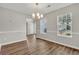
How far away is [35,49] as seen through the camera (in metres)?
1.50

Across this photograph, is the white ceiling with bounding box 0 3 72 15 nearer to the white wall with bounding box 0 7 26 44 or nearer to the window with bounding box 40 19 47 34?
the white wall with bounding box 0 7 26 44

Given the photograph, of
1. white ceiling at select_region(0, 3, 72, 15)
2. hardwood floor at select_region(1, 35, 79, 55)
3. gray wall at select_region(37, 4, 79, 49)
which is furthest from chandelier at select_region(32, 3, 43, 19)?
hardwood floor at select_region(1, 35, 79, 55)

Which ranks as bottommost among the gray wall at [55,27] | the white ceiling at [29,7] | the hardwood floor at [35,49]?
the hardwood floor at [35,49]

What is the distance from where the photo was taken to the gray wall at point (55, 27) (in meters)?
1.47

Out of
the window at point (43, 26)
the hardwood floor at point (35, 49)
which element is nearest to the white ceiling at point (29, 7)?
the window at point (43, 26)

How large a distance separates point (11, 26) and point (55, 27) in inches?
32.1

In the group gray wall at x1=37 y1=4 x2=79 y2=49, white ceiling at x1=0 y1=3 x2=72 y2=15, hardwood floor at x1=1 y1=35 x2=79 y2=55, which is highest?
white ceiling at x1=0 y1=3 x2=72 y2=15

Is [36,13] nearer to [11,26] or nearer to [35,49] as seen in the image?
[11,26]

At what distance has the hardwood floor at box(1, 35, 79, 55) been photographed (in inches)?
57.7

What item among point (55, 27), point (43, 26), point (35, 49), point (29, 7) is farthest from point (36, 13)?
point (35, 49)

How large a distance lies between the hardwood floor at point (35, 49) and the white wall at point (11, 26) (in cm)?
12

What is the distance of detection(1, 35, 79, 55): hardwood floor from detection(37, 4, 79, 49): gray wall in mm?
98

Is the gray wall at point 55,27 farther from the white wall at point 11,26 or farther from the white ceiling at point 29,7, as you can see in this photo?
the white wall at point 11,26
